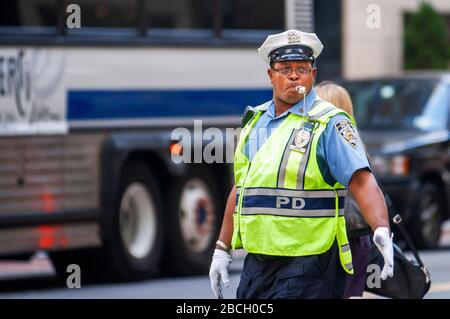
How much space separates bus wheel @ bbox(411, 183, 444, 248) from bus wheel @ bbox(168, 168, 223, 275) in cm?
277

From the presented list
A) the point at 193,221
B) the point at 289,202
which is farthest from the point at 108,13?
the point at 289,202

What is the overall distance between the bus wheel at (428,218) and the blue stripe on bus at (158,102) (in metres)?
2.68

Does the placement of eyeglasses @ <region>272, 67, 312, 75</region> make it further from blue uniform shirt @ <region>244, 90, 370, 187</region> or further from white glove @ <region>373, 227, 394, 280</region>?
white glove @ <region>373, 227, 394, 280</region>

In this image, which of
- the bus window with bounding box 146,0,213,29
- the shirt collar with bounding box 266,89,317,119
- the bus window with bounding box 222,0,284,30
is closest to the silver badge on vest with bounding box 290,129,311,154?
the shirt collar with bounding box 266,89,317,119

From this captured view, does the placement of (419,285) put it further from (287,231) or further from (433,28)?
(433,28)

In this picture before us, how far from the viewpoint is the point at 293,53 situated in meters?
6.04

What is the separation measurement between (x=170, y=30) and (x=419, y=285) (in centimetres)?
670

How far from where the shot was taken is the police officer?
5.88 m

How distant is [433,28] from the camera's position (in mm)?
29234

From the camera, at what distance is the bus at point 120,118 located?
39.5ft

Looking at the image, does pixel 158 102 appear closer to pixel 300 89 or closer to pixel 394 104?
pixel 394 104

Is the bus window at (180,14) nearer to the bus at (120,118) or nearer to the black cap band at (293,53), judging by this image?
the bus at (120,118)

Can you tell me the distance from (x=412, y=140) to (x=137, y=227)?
12.9ft

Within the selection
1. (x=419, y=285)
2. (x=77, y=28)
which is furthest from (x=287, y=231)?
(x=77, y=28)
